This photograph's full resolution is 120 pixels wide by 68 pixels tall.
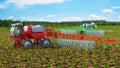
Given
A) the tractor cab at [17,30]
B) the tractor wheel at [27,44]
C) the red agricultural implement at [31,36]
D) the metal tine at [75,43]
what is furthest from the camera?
the tractor cab at [17,30]

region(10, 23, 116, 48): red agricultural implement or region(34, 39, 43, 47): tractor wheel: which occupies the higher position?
region(10, 23, 116, 48): red agricultural implement

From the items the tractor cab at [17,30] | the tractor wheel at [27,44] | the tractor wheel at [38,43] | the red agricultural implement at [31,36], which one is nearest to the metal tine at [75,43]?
the red agricultural implement at [31,36]

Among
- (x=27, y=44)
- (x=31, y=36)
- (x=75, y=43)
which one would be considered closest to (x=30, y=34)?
(x=31, y=36)

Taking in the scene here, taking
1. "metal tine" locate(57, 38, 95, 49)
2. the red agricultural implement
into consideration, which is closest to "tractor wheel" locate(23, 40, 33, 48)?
the red agricultural implement

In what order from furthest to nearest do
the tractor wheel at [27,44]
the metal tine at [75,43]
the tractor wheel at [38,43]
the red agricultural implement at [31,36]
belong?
the tractor wheel at [38,43] < the red agricultural implement at [31,36] < the tractor wheel at [27,44] < the metal tine at [75,43]

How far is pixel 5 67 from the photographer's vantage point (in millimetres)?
11195

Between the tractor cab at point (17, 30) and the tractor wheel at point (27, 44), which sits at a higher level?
the tractor cab at point (17, 30)

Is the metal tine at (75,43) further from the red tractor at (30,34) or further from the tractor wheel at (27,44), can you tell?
the tractor wheel at (27,44)

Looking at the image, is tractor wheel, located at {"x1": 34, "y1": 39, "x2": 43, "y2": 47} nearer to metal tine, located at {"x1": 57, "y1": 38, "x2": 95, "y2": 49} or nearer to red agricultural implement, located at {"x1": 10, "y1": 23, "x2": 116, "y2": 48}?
red agricultural implement, located at {"x1": 10, "y1": 23, "x2": 116, "y2": 48}

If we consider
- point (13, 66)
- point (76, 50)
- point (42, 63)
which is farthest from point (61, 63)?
point (76, 50)

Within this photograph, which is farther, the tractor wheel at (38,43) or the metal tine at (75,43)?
the tractor wheel at (38,43)

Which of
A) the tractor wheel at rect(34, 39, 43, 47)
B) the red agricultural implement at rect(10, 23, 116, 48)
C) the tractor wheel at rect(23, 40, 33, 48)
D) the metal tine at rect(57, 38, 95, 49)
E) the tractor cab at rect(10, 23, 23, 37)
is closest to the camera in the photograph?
the metal tine at rect(57, 38, 95, 49)

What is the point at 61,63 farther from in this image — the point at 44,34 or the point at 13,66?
the point at 44,34

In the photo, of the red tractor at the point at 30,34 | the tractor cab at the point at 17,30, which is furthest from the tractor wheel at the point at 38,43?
the tractor cab at the point at 17,30
